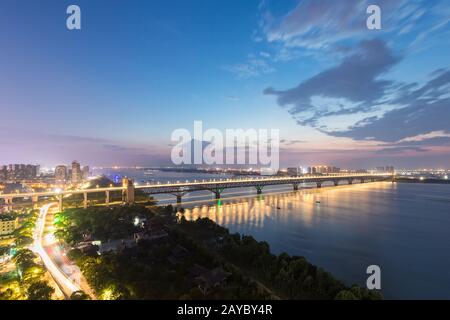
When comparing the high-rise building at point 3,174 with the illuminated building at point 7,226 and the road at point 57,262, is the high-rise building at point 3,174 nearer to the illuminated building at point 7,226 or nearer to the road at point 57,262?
the illuminated building at point 7,226

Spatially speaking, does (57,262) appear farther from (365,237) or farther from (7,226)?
(365,237)

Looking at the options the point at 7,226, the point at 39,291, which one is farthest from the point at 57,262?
the point at 7,226

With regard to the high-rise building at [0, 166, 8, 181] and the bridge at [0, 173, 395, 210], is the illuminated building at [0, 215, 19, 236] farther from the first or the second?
the high-rise building at [0, 166, 8, 181]

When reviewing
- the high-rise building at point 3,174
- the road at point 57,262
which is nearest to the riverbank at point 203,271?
the road at point 57,262

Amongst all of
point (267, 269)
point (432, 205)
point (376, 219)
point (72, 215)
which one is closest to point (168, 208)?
point (72, 215)

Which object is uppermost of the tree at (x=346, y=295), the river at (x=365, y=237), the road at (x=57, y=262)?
the tree at (x=346, y=295)
